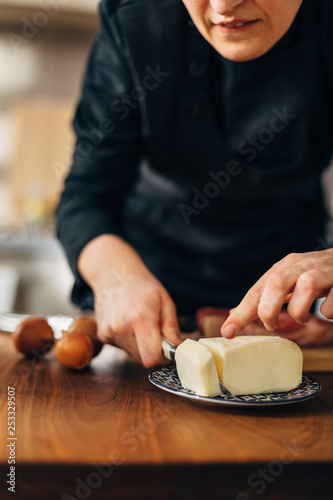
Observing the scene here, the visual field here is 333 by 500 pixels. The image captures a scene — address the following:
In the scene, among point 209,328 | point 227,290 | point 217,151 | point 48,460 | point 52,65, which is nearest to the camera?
point 48,460

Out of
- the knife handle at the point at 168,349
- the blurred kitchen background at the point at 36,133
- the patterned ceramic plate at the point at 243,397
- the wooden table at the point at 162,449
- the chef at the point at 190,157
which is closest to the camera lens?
the wooden table at the point at 162,449

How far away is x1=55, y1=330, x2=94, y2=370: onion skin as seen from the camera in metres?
0.72

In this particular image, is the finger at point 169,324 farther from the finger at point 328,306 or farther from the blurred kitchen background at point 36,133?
the blurred kitchen background at point 36,133

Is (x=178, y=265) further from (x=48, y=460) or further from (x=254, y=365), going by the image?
(x=48, y=460)

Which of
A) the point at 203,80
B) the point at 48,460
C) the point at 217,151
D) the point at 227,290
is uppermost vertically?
the point at 203,80

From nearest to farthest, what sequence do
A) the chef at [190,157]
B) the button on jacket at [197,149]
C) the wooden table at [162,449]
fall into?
the wooden table at [162,449]
the chef at [190,157]
the button on jacket at [197,149]

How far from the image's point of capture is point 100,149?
1.02 m

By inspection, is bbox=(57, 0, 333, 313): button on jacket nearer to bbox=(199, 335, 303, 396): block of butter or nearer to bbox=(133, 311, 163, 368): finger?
bbox=(133, 311, 163, 368): finger

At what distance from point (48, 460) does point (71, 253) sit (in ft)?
1.73

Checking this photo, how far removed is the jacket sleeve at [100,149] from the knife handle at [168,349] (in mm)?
288

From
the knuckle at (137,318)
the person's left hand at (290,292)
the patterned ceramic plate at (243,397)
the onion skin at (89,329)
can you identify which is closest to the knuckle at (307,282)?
the person's left hand at (290,292)

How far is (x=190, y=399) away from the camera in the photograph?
0.61 m

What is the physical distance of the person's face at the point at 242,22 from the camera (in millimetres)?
672

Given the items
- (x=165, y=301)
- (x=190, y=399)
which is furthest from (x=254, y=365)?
(x=165, y=301)
